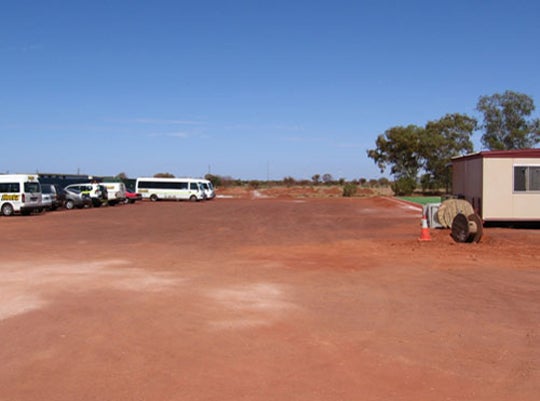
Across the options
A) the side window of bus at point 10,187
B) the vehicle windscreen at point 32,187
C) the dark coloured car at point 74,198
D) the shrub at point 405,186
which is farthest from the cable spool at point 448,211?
the shrub at point 405,186

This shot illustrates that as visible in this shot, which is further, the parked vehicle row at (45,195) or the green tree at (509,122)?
the green tree at (509,122)

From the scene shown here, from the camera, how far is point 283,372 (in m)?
5.65

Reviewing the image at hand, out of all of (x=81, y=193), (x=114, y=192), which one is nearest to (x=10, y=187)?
(x=81, y=193)

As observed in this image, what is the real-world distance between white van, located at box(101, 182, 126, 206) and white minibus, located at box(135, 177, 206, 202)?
11.4 m

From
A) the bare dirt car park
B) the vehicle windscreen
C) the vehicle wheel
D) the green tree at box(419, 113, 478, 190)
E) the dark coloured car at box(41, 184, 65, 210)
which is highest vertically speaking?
the green tree at box(419, 113, 478, 190)

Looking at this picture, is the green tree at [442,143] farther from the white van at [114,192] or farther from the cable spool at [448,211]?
the cable spool at [448,211]

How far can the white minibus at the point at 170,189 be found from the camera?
189 ft

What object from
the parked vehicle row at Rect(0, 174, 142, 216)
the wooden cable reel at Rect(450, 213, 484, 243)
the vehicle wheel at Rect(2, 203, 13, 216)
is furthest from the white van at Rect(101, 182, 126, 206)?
the wooden cable reel at Rect(450, 213, 484, 243)

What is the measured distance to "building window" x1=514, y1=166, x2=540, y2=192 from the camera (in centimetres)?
2108

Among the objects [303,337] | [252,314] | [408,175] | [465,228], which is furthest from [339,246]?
[408,175]

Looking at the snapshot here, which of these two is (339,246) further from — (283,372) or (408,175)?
(408,175)

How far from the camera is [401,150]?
67.4 meters

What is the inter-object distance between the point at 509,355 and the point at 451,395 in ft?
4.94

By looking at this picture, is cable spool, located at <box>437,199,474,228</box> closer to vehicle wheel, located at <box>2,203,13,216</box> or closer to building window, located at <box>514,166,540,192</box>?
building window, located at <box>514,166,540,192</box>
